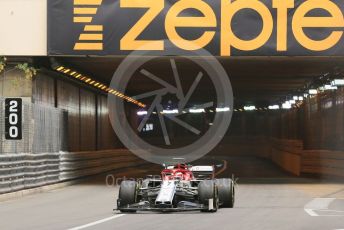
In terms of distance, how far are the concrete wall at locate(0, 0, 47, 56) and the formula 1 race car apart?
903cm

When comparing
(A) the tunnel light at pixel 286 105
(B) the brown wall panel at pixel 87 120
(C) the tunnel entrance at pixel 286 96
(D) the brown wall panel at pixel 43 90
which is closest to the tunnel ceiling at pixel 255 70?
(C) the tunnel entrance at pixel 286 96

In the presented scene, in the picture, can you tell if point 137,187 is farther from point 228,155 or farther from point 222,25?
point 228,155

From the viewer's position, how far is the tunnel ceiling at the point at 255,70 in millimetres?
25953

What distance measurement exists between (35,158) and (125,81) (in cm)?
1612

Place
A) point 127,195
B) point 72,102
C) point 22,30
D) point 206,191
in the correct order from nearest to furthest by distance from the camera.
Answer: point 206,191
point 127,195
point 22,30
point 72,102

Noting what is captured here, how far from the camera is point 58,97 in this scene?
96.4 feet

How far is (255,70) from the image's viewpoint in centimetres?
3159

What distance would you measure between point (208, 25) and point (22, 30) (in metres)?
5.78

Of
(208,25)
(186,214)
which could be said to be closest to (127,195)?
(186,214)

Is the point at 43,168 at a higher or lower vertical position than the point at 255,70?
lower

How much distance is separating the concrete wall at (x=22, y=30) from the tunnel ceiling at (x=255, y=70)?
6.05ft

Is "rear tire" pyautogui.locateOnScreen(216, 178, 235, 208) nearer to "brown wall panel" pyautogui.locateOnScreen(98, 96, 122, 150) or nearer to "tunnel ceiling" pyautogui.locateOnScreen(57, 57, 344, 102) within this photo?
"tunnel ceiling" pyautogui.locateOnScreen(57, 57, 344, 102)

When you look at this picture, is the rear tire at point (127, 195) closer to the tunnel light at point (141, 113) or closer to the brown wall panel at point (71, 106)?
the brown wall panel at point (71, 106)

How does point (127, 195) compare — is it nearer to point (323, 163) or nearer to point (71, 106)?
point (71, 106)
